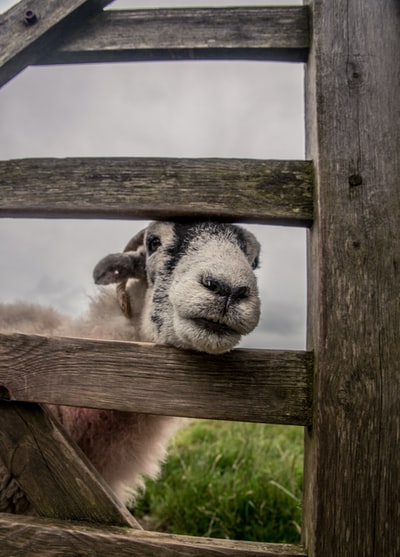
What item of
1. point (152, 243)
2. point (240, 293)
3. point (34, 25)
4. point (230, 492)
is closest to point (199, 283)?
point (240, 293)

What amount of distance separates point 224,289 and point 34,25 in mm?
1692

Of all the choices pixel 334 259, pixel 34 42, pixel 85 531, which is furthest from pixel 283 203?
pixel 85 531

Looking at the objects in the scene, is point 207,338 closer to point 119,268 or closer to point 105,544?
point 105,544

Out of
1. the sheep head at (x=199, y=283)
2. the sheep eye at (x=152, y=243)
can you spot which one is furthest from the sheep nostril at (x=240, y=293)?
the sheep eye at (x=152, y=243)

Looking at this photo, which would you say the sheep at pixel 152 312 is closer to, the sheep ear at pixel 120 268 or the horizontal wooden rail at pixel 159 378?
the sheep ear at pixel 120 268

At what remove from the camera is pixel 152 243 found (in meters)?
3.14

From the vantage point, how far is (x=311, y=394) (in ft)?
7.24

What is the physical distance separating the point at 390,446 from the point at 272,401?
51 cm

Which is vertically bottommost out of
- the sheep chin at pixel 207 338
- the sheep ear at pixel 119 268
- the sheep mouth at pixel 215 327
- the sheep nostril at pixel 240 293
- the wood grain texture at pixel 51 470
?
the wood grain texture at pixel 51 470

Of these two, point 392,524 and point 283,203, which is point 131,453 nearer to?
point 392,524

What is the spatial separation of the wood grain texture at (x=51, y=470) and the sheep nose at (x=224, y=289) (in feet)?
3.30

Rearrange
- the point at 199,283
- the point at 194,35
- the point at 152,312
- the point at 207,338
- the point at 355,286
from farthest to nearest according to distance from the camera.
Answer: the point at 152,312 < the point at 194,35 < the point at 199,283 < the point at 207,338 < the point at 355,286

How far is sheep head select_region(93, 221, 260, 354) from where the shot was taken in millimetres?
2328

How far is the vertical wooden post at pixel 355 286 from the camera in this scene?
205 cm
